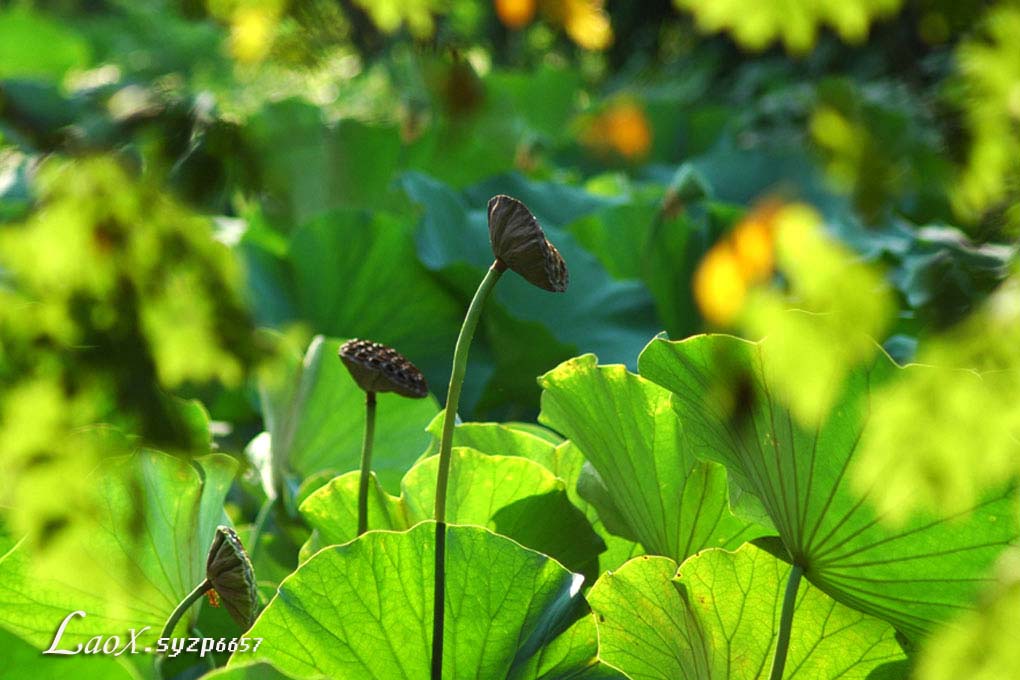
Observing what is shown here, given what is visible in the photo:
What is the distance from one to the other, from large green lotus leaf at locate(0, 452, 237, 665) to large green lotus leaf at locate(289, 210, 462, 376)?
66 centimetres

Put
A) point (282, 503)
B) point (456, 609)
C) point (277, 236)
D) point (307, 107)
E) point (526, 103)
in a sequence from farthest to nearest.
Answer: point (526, 103) < point (307, 107) < point (277, 236) < point (282, 503) < point (456, 609)

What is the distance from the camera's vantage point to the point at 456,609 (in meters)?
0.66

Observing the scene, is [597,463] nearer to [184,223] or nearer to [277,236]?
[184,223]

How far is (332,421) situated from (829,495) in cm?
52

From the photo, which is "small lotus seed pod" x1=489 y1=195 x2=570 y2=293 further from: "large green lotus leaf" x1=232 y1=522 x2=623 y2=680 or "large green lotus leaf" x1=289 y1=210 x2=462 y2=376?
"large green lotus leaf" x1=289 y1=210 x2=462 y2=376

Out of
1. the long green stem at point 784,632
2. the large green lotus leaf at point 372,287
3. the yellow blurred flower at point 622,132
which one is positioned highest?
the long green stem at point 784,632

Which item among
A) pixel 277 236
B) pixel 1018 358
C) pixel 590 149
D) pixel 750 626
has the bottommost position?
pixel 590 149

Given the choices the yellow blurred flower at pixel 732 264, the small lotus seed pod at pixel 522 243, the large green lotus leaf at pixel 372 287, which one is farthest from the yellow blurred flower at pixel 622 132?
the small lotus seed pod at pixel 522 243

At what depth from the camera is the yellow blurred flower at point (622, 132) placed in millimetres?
2650

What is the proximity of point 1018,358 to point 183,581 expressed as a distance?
561 mm

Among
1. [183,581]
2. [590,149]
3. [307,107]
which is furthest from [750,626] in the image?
[590,149]

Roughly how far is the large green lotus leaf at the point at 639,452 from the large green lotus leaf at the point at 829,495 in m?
0.04

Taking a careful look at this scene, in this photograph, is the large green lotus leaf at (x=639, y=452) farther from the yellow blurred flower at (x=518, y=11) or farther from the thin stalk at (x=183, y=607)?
the yellow blurred flower at (x=518, y=11)

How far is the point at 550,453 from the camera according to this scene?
0.82 metres
